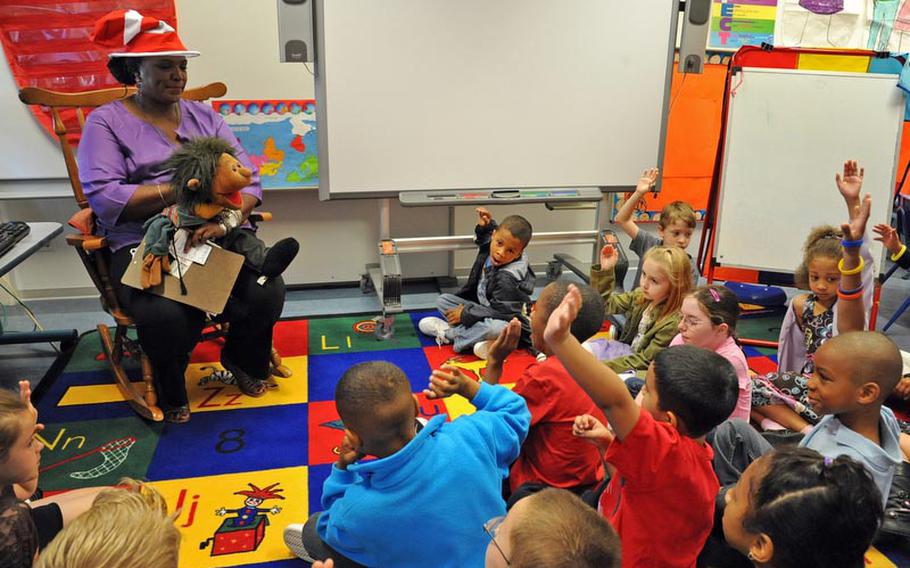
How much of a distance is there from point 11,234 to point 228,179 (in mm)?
823

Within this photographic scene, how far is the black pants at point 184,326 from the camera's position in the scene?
237 centimetres

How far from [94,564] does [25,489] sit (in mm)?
774

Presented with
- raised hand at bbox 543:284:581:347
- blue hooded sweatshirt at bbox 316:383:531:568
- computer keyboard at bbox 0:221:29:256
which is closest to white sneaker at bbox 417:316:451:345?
computer keyboard at bbox 0:221:29:256

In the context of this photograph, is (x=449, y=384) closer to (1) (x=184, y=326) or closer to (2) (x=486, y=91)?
(1) (x=184, y=326)

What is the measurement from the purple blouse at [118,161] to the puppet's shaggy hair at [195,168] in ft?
0.66

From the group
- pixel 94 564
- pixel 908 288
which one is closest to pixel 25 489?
pixel 94 564

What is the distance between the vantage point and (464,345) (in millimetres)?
3137

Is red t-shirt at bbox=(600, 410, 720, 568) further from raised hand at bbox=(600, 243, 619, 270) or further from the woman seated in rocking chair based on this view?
the woman seated in rocking chair

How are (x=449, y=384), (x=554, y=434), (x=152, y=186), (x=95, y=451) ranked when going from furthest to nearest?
(x=152, y=186) < (x=95, y=451) < (x=554, y=434) < (x=449, y=384)

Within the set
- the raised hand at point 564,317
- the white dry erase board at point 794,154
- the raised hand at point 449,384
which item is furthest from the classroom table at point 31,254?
the white dry erase board at point 794,154

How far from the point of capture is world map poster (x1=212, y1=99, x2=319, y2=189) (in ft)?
11.5

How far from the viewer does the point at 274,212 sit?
381cm

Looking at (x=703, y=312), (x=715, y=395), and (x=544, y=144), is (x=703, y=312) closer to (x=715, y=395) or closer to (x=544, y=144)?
(x=715, y=395)

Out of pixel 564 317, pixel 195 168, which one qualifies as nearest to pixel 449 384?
pixel 564 317
